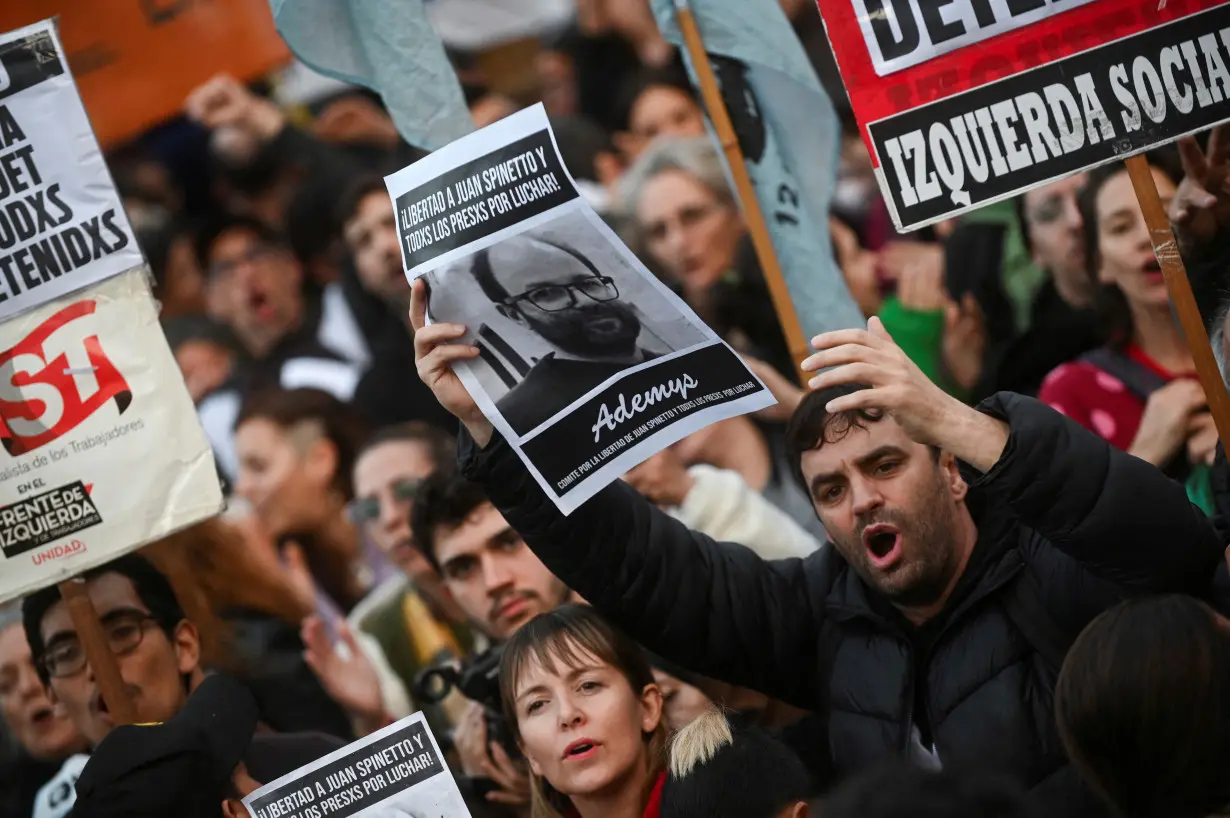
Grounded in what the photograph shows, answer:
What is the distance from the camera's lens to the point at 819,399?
8.64ft

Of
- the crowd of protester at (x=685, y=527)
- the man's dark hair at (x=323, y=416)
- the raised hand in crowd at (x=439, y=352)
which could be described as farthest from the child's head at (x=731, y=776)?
the man's dark hair at (x=323, y=416)

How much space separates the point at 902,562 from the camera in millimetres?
2508

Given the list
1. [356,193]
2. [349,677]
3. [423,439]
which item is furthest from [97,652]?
[356,193]

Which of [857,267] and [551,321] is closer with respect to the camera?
[551,321]

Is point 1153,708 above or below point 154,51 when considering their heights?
below

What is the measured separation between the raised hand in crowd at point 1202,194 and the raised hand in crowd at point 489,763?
1.89 metres

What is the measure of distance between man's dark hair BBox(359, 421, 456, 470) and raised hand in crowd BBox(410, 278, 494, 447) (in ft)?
4.31

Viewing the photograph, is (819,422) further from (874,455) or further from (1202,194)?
(1202,194)

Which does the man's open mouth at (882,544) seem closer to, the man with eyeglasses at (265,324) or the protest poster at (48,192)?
the protest poster at (48,192)

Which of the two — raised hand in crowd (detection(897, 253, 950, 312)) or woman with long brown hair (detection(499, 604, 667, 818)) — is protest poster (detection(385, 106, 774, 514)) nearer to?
woman with long brown hair (detection(499, 604, 667, 818))

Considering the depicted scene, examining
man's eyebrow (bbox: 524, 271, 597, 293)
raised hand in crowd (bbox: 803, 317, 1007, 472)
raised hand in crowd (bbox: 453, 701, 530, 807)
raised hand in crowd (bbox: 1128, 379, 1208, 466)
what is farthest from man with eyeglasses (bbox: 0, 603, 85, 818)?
raised hand in crowd (bbox: 1128, 379, 1208, 466)

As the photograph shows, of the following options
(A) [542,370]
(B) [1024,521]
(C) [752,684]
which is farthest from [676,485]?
(B) [1024,521]

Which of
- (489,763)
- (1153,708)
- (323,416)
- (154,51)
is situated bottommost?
(489,763)

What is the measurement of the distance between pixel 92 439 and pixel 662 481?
1.35m
